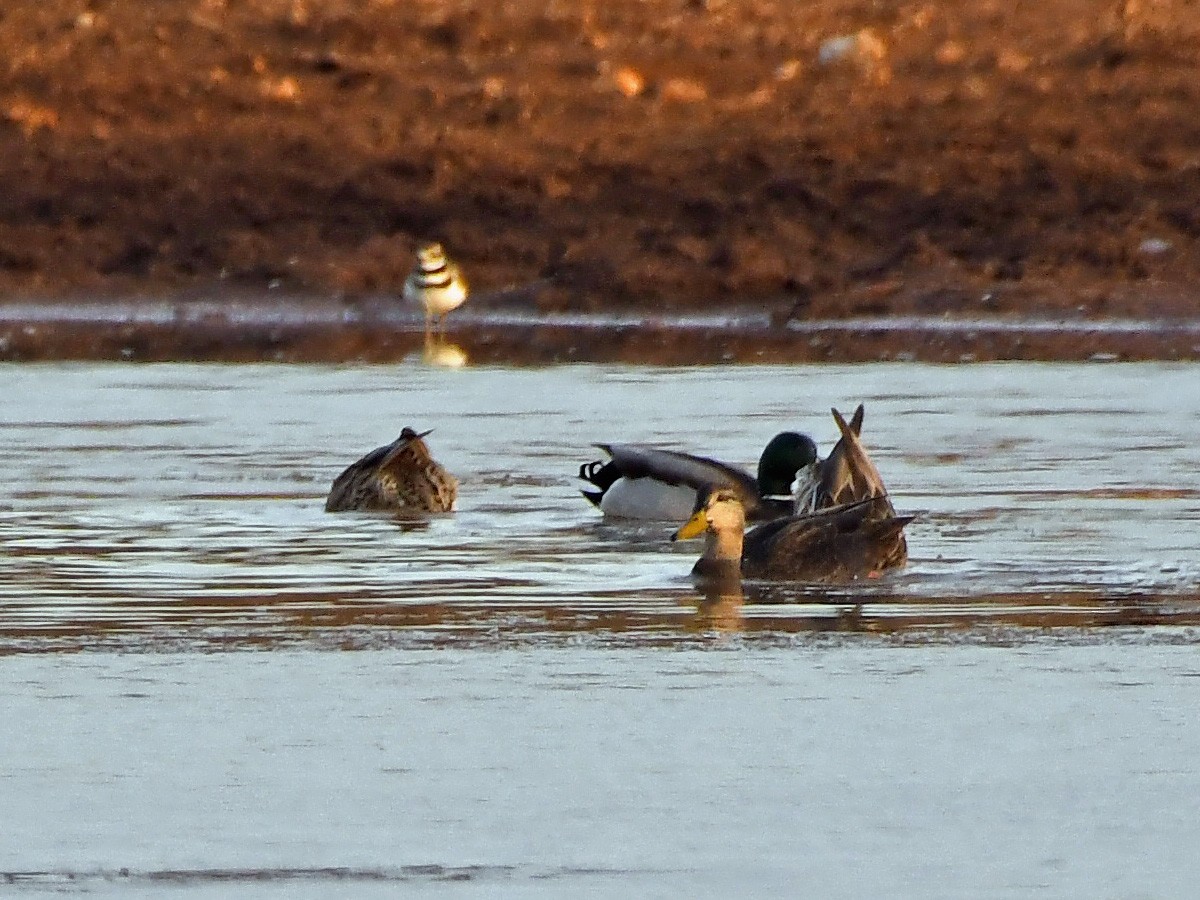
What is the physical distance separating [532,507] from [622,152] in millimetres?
15602

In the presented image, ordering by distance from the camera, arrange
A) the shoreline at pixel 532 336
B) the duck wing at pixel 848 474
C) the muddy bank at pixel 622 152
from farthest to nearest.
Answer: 1. the muddy bank at pixel 622 152
2. the shoreline at pixel 532 336
3. the duck wing at pixel 848 474

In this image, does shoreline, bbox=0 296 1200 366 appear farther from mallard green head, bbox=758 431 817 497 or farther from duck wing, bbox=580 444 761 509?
duck wing, bbox=580 444 761 509

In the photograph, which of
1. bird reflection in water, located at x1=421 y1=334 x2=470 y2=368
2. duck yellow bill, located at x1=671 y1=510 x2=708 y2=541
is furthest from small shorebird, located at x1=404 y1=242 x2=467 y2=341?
duck yellow bill, located at x1=671 y1=510 x2=708 y2=541

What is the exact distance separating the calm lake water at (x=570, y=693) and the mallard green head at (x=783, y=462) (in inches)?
17.8

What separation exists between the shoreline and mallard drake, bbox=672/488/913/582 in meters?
10.1

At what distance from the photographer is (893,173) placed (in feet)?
86.9

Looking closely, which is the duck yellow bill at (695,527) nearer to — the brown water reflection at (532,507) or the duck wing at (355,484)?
the brown water reflection at (532,507)

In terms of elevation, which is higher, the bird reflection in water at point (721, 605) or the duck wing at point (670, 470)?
the duck wing at point (670, 470)

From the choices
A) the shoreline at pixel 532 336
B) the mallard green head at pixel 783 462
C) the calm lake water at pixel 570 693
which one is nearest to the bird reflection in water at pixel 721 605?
the calm lake water at pixel 570 693

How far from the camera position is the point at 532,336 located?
23344 mm

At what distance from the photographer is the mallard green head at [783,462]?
12.3 metres

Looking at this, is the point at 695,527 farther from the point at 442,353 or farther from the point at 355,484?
the point at 442,353

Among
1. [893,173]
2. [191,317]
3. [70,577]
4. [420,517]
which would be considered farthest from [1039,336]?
[70,577]

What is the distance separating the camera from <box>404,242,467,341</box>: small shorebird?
2428 centimetres
